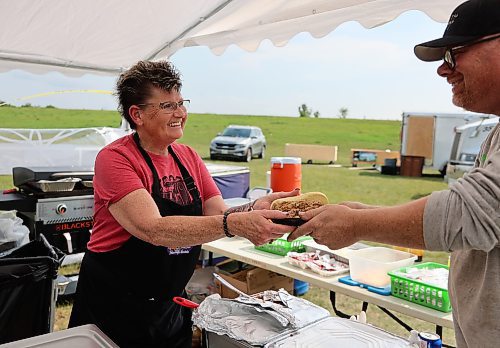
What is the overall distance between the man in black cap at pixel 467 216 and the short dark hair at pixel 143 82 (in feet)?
3.76

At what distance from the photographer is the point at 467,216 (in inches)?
39.5

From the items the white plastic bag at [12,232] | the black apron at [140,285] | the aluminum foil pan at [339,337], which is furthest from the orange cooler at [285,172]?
the aluminum foil pan at [339,337]

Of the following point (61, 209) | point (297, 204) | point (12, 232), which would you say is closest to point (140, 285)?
point (297, 204)

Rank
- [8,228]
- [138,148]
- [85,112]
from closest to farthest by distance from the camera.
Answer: [138,148] → [8,228] → [85,112]

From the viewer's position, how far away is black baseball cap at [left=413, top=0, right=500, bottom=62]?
42.8 inches

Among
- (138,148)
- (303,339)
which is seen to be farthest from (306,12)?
(303,339)

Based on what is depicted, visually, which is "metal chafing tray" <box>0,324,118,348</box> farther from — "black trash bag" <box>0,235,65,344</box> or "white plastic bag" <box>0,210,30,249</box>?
"white plastic bag" <box>0,210,30,249</box>

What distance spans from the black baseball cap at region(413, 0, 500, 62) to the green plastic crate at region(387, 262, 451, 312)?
146cm

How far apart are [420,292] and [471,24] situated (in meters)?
1.60

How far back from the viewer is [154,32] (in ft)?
13.6

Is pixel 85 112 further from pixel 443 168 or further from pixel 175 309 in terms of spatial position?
pixel 443 168

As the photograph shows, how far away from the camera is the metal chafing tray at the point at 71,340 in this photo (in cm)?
143

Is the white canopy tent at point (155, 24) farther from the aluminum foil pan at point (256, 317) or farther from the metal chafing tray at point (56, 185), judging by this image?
the aluminum foil pan at point (256, 317)

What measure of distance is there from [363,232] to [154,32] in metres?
3.51
